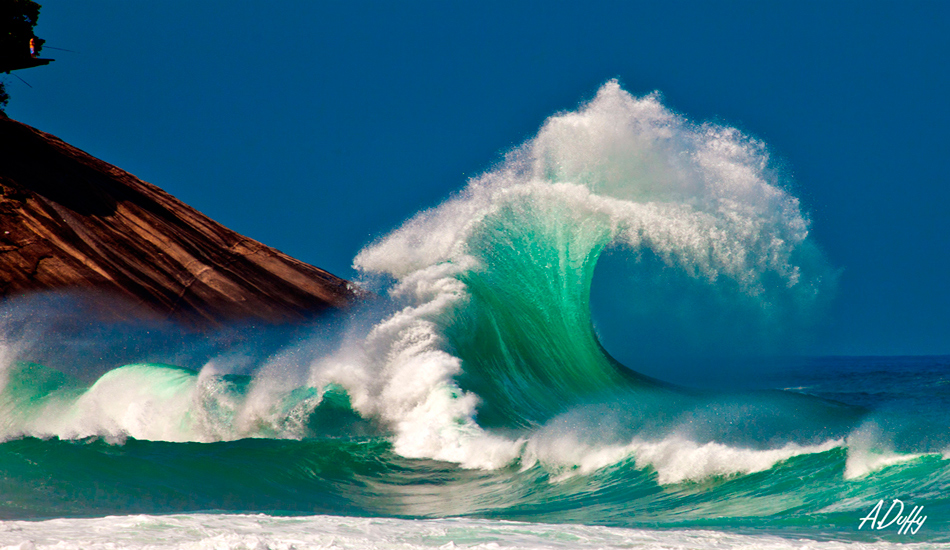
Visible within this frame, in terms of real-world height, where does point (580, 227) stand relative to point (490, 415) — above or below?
above

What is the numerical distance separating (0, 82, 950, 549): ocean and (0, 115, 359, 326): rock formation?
52 cm

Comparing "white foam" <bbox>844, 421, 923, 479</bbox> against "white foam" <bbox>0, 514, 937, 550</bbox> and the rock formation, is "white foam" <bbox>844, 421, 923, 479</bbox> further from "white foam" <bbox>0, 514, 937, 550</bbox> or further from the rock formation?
the rock formation

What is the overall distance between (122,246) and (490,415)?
322 inches

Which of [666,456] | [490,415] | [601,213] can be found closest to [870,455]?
[666,456]

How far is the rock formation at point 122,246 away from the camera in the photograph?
10438 mm

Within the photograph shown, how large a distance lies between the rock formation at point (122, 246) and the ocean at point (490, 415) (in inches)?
20.5

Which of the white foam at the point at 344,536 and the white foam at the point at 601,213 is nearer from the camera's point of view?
the white foam at the point at 344,536

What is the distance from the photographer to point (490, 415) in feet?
23.2

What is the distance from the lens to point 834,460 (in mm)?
5023

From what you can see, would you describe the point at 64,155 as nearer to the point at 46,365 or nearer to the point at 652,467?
the point at 46,365

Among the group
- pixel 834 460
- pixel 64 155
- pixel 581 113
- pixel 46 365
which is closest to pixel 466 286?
pixel 581 113

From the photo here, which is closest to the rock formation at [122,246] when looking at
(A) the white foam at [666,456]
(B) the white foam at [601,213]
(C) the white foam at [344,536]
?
(B) the white foam at [601,213]

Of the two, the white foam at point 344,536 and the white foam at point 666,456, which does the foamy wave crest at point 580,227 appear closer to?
the white foam at point 666,456

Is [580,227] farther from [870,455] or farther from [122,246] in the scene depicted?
[122,246]
